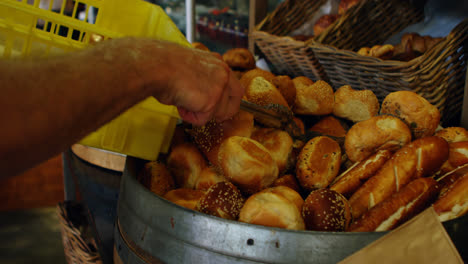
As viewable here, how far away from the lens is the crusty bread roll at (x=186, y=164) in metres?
1.03

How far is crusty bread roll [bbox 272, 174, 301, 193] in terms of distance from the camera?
3.10ft

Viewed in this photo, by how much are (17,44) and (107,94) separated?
68 centimetres

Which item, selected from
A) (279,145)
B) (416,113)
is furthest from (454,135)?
(279,145)

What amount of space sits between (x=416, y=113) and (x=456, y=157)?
0.16m

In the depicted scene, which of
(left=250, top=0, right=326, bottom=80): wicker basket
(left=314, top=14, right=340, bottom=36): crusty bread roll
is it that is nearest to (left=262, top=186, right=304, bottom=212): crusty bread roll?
(left=250, top=0, right=326, bottom=80): wicker basket

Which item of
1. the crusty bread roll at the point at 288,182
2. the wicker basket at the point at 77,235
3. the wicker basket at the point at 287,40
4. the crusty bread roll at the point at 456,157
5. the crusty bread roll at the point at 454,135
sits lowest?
the wicker basket at the point at 77,235

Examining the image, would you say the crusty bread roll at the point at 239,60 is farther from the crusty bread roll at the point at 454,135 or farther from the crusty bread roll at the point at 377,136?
the crusty bread roll at the point at 454,135

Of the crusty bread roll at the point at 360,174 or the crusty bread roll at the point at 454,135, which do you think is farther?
the crusty bread roll at the point at 454,135

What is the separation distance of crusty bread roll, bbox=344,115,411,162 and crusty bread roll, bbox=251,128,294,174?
0.17m

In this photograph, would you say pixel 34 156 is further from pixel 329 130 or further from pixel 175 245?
pixel 329 130

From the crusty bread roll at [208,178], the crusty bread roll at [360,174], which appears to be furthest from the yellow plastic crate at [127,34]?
the crusty bread roll at [360,174]

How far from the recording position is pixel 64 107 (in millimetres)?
467

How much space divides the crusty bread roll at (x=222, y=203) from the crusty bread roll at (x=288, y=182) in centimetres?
16

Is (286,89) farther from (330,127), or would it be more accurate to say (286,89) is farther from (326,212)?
(326,212)
